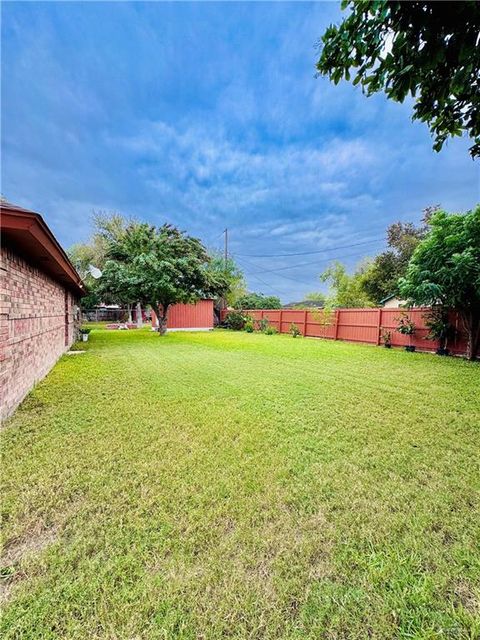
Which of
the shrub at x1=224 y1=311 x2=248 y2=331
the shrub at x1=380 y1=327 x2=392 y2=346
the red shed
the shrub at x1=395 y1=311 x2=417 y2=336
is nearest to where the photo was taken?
the shrub at x1=395 y1=311 x2=417 y2=336

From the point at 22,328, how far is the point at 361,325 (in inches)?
466

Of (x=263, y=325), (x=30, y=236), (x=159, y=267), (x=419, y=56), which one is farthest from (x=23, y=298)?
(x=263, y=325)

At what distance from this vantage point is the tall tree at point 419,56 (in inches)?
78.3

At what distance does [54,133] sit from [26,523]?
1542 centimetres

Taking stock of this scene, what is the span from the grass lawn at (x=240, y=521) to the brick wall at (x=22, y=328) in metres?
0.41

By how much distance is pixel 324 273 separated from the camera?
77.3ft

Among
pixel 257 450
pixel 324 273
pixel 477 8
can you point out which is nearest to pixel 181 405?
pixel 257 450

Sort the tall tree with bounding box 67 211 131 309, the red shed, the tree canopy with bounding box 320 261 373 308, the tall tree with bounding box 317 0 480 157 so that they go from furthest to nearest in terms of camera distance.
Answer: the tall tree with bounding box 67 211 131 309 < the tree canopy with bounding box 320 261 373 308 < the red shed < the tall tree with bounding box 317 0 480 157

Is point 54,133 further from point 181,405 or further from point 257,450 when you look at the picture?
point 257,450

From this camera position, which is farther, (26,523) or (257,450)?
(257,450)

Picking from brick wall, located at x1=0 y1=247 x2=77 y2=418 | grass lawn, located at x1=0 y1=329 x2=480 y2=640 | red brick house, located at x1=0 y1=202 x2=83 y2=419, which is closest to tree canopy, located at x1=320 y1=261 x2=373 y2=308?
grass lawn, located at x1=0 y1=329 x2=480 y2=640

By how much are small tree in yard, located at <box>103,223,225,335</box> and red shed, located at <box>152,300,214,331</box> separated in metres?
4.18

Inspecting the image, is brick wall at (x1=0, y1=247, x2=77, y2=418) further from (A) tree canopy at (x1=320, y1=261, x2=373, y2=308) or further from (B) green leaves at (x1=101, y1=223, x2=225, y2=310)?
(A) tree canopy at (x1=320, y1=261, x2=373, y2=308)

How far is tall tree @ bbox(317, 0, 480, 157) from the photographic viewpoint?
6.52 ft
